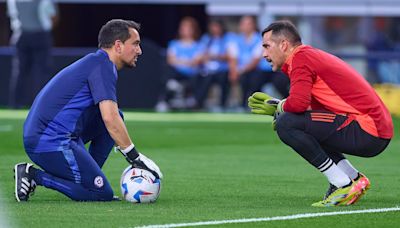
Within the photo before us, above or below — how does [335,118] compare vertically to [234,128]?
above

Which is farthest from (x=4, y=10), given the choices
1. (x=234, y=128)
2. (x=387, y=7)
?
(x=234, y=128)

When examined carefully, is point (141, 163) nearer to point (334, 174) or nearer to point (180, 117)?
point (334, 174)

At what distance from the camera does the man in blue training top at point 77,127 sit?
9125 millimetres

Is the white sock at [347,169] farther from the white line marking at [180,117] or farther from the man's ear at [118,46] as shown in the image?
the white line marking at [180,117]

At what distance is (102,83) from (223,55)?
16.0 m

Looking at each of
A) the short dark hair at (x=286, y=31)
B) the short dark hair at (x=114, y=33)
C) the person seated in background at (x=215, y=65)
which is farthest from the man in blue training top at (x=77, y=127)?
the person seated in background at (x=215, y=65)

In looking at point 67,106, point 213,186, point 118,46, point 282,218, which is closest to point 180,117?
point 213,186

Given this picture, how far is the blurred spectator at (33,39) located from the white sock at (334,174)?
1315cm

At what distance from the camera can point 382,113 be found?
9.19 metres

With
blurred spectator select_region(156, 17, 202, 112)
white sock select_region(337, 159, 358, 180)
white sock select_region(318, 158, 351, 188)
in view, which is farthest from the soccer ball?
blurred spectator select_region(156, 17, 202, 112)

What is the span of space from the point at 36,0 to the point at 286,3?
20.5 ft

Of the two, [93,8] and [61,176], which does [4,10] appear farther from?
[61,176]

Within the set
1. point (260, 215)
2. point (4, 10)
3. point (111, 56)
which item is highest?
point (111, 56)

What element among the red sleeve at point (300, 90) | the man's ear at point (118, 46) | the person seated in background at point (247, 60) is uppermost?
the man's ear at point (118, 46)
